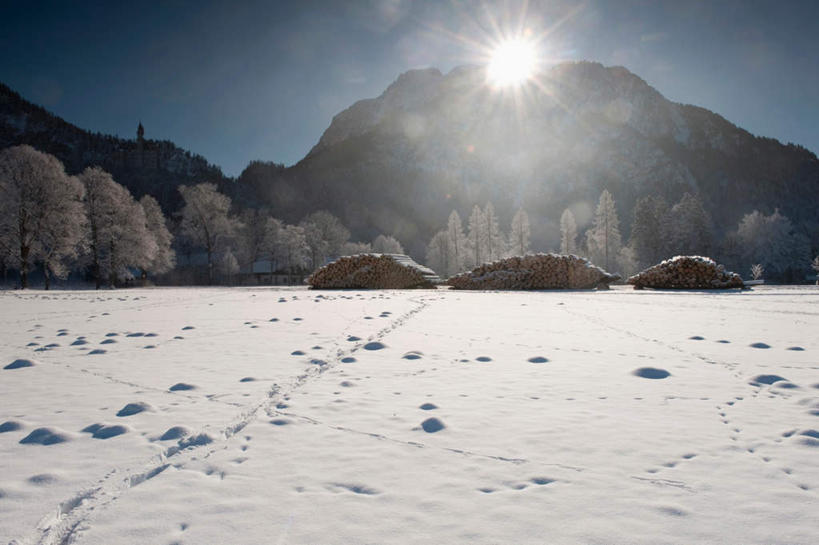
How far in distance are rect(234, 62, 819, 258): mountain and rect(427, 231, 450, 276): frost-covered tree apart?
22949 mm

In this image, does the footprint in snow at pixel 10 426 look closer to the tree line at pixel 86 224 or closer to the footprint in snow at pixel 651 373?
the footprint in snow at pixel 651 373

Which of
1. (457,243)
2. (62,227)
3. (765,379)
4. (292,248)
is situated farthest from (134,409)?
(457,243)

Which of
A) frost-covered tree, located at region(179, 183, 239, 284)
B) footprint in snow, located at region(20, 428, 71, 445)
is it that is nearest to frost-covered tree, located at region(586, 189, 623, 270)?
frost-covered tree, located at region(179, 183, 239, 284)

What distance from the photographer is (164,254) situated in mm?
30719

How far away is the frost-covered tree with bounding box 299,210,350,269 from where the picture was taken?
45.6m

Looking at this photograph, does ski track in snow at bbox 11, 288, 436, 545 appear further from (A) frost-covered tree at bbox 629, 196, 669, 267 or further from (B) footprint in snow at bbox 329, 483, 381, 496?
(A) frost-covered tree at bbox 629, 196, 669, 267

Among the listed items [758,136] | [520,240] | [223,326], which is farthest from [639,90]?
[223,326]

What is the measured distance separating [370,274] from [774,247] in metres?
50.5

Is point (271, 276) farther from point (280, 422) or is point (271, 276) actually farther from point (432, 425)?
point (432, 425)

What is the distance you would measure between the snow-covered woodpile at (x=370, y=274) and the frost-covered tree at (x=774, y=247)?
156 feet

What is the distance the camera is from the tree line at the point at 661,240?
134 feet

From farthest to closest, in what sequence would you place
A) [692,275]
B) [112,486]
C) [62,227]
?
[62,227] → [692,275] → [112,486]

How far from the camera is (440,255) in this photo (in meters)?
56.9

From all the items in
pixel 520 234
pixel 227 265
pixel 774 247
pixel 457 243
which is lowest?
pixel 227 265
